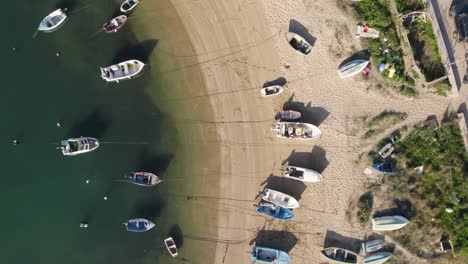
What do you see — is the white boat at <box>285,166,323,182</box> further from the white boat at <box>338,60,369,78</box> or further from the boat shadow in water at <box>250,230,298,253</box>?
the white boat at <box>338,60,369,78</box>

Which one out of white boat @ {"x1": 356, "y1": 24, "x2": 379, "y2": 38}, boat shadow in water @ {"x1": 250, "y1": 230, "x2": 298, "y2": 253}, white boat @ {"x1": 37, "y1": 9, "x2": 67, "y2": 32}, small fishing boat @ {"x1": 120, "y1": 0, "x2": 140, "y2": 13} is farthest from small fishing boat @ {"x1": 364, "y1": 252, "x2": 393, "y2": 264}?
white boat @ {"x1": 37, "y1": 9, "x2": 67, "y2": 32}

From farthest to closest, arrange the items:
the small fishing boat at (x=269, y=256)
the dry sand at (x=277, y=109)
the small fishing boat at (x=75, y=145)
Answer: the dry sand at (x=277, y=109)
the small fishing boat at (x=269, y=256)
the small fishing boat at (x=75, y=145)

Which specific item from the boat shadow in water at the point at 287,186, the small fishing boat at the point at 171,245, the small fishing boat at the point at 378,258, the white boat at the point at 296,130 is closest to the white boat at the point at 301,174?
the boat shadow in water at the point at 287,186

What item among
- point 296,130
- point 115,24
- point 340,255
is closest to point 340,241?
point 340,255

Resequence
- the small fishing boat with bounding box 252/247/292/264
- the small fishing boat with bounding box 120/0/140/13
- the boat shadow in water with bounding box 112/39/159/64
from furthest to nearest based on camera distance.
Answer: the boat shadow in water with bounding box 112/39/159/64, the small fishing boat with bounding box 120/0/140/13, the small fishing boat with bounding box 252/247/292/264

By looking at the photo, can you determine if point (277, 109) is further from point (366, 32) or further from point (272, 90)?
point (366, 32)

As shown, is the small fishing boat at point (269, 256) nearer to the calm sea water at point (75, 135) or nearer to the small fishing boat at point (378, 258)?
the small fishing boat at point (378, 258)
